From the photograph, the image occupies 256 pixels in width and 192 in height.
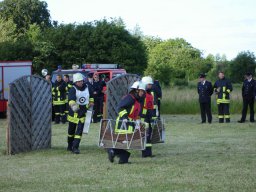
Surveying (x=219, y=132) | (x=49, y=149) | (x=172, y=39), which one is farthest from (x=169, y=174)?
(x=172, y=39)

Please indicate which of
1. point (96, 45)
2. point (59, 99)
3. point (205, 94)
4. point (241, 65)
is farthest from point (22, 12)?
point (205, 94)

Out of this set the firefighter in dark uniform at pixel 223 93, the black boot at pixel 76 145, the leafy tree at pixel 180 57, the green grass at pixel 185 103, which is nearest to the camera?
the black boot at pixel 76 145

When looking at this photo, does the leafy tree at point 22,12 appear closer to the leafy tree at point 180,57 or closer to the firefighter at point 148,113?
the leafy tree at point 180,57

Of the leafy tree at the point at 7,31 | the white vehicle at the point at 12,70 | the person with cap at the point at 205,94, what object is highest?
the leafy tree at the point at 7,31

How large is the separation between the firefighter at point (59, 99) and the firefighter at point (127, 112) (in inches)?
465

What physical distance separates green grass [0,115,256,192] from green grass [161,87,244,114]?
45.8ft

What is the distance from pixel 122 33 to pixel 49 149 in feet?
116

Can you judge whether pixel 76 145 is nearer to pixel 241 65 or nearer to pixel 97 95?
pixel 97 95

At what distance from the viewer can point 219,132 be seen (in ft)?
66.8

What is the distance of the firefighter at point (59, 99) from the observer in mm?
24562

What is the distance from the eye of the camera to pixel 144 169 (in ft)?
38.9

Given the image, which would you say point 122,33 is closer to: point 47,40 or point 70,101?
point 47,40

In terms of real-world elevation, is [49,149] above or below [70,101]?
below

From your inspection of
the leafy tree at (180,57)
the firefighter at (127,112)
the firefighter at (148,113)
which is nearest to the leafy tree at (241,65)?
the leafy tree at (180,57)
